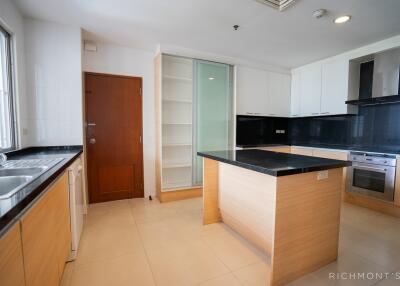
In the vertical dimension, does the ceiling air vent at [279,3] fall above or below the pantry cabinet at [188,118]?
above

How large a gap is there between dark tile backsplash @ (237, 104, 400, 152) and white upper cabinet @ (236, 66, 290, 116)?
0.82 feet

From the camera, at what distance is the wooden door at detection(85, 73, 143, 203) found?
3033 mm

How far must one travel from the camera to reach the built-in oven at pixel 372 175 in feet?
8.70

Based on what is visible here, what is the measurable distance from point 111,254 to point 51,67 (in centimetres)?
230

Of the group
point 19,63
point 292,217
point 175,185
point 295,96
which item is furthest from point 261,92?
point 19,63

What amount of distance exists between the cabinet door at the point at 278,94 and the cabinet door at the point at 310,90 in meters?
0.30

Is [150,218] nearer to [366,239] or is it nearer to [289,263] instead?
[289,263]

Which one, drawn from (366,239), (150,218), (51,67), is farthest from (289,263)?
(51,67)

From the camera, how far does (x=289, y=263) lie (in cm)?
150

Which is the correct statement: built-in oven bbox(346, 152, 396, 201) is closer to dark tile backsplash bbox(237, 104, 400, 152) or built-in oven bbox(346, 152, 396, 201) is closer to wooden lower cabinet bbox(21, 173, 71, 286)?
dark tile backsplash bbox(237, 104, 400, 152)

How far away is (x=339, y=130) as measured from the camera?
12.1 feet

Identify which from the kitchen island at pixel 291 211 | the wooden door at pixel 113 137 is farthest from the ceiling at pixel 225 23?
the kitchen island at pixel 291 211

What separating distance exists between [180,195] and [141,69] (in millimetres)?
2186

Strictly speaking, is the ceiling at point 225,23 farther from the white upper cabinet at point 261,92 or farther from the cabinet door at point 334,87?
the white upper cabinet at point 261,92
